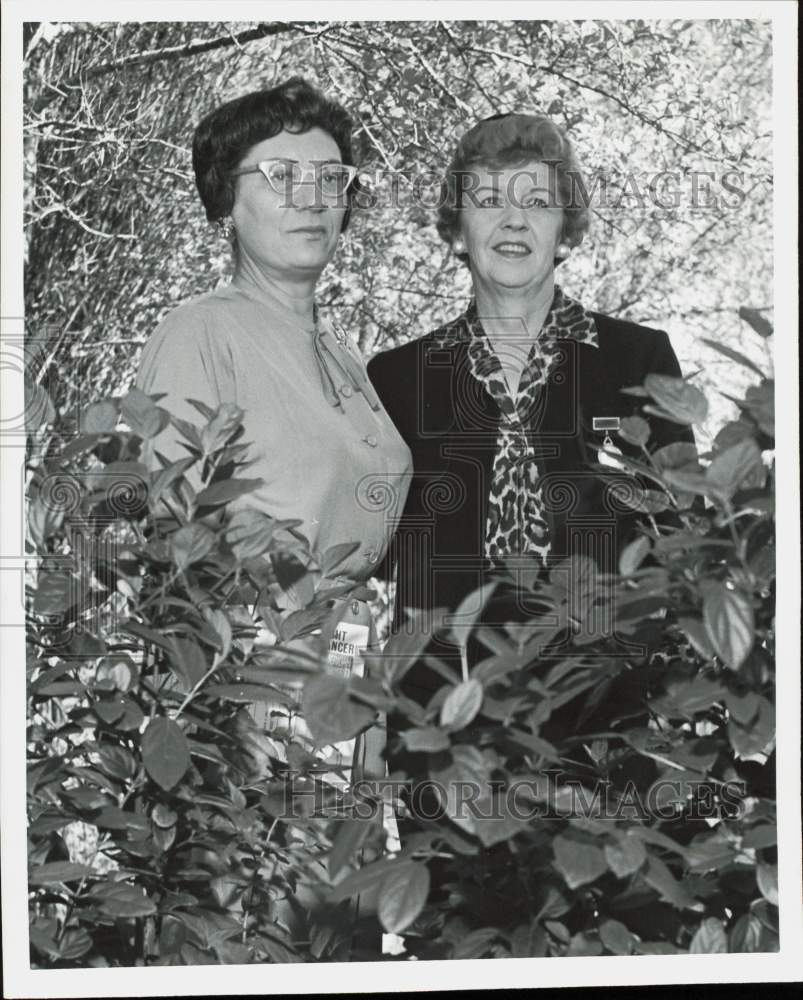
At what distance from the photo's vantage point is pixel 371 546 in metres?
2.52

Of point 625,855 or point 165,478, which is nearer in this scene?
point 625,855

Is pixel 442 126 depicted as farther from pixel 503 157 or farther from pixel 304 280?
pixel 304 280

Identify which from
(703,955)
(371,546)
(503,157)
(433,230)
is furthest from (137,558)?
(703,955)

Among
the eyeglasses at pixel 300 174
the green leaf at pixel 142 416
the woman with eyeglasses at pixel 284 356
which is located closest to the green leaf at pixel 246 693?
the woman with eyeglasses at pixel 284 356

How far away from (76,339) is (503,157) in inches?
34.3

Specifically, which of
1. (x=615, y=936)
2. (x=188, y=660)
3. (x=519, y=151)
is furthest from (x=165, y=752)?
(x=519, y=151)

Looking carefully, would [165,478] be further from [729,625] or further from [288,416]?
[729,625]

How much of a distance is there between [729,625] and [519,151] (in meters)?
1.04

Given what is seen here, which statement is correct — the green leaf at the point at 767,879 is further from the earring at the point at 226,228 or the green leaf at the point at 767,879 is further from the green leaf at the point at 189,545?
the earring at the point at 226,228

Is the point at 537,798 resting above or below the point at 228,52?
below

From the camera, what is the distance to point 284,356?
255 cm

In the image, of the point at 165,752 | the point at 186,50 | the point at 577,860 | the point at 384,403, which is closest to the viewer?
the point at 577,860

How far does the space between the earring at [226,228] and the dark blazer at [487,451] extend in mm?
443

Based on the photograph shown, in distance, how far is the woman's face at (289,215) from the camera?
8.23ft
